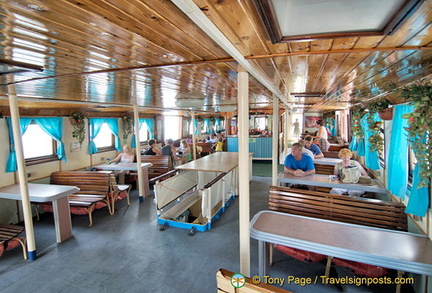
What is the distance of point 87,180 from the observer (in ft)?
17.5

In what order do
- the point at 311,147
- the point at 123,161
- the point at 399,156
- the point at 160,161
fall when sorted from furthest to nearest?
the point at 160,161
the point at 123,161
the point at 311,147
the point at 399,156

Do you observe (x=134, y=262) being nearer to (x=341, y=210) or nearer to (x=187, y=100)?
(x=187, y=100)

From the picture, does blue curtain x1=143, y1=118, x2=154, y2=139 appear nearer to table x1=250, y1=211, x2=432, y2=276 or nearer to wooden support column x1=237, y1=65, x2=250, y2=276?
table x1=250, y1=211, x2=432, y2=276

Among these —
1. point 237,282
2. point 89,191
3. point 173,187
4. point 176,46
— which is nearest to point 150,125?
point 89,191

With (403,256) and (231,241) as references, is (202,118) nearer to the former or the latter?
(231,241)

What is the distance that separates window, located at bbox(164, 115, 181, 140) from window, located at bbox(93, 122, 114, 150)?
3.44 m

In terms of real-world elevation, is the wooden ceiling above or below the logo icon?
above

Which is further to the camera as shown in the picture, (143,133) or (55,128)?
(143,133)

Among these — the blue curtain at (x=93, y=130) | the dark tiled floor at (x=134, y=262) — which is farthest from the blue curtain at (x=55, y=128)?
the dark tiled floor at (x=134, y=262)

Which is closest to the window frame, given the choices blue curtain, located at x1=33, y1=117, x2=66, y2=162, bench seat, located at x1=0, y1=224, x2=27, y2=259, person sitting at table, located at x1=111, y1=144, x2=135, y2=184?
blue curtain, located at x1=33, y1=117, x2=66, y2=162

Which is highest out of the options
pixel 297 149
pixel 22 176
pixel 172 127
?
pixel 172 127

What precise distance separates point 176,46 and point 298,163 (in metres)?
3.71

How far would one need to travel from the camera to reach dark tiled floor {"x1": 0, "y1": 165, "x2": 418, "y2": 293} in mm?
2898

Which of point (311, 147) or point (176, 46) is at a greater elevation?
point (176, 46)
